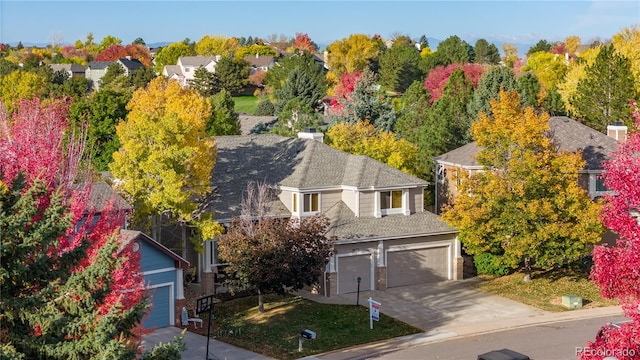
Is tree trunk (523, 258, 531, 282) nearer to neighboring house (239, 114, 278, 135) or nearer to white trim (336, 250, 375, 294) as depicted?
white trim (336, 250, 375, 294)

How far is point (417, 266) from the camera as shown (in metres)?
45.4

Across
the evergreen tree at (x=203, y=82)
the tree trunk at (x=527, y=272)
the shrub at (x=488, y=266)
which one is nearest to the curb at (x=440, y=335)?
the tree trunk at (x=527, y=272)

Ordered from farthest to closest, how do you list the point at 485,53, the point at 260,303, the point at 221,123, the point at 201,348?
the point at 485,53 < the point at 221,123 < the point at 260,303 < the point at 201,348

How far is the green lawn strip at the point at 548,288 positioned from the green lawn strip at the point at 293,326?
7.42 m

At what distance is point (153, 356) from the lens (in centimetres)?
2070

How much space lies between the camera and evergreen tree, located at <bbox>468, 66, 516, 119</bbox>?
225ft

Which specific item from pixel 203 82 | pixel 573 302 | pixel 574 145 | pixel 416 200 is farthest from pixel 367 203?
pixel 203 82

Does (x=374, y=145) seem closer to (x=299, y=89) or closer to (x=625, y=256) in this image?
(x=625, y=256)

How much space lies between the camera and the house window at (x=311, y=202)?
4491cm

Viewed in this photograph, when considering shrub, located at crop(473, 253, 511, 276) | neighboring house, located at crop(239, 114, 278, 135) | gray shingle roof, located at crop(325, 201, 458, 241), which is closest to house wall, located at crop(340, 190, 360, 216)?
gray shingle roof, located at crop(325, 201, 458, 241)

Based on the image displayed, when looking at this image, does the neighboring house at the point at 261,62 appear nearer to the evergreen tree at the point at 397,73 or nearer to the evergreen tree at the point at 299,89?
the evergreen tree at the point at 397,73

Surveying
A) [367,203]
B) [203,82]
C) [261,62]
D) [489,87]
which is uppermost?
[261,62]

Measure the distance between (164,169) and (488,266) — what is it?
1676cm

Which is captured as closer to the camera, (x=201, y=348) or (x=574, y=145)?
(x=201, y=348)
